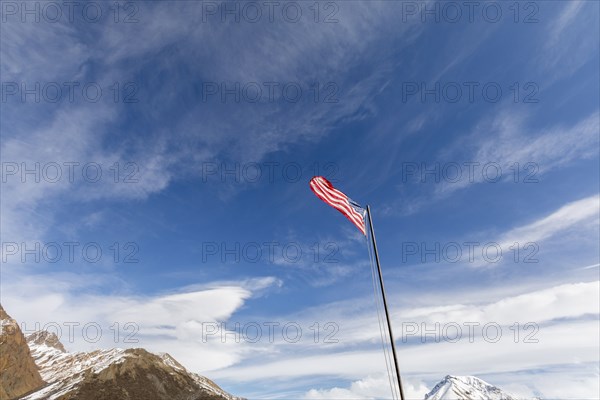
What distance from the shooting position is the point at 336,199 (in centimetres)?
2092

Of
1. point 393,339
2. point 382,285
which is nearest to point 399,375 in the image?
point 393,339

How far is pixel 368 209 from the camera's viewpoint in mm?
19938

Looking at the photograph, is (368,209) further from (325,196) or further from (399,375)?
(399,375)

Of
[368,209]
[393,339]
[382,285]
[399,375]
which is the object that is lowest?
[399,375]

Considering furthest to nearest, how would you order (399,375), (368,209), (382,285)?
(368,209)
(382,285)
(399,375)

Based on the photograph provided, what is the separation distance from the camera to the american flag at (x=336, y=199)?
20.6 metres

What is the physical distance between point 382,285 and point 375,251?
1.72 metres

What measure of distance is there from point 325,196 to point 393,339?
8.22m

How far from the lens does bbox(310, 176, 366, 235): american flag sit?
67.6 ft

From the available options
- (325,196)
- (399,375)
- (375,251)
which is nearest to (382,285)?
(375,251)

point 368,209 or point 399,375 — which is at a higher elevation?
point 368,209

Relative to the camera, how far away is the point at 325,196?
20797mm

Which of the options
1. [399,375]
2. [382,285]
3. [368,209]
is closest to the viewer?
[399,375]

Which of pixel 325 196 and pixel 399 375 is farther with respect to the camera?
pixel 325 196
